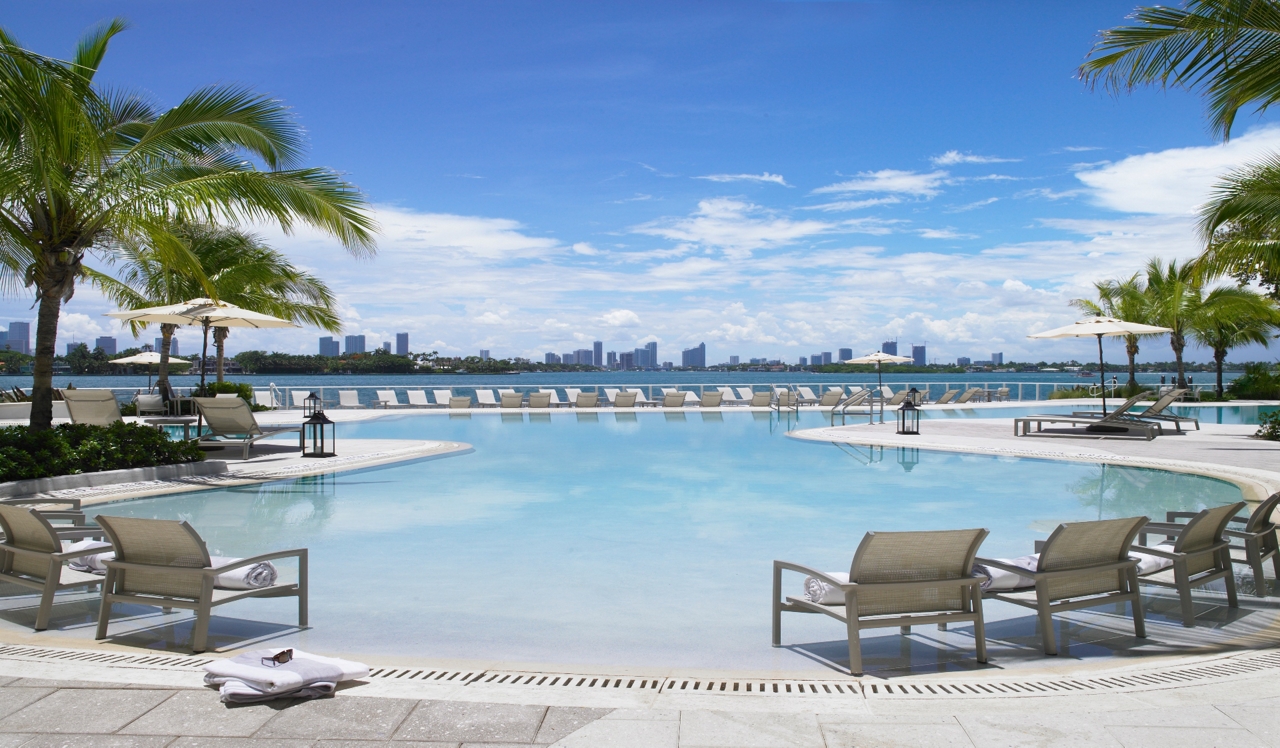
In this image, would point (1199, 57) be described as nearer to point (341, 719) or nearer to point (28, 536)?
point (341, 719)

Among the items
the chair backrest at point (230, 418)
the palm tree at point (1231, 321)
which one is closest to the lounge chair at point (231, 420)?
the chair backrest at point (230, 418)

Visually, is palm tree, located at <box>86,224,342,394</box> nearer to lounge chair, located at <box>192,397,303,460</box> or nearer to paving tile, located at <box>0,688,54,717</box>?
lounge chair, located at <box>192,397,303,460</box>

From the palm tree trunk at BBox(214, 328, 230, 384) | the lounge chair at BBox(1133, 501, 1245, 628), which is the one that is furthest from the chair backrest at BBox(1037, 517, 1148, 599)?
the palm tree trunk at BBox(214, 328, 230, 384)

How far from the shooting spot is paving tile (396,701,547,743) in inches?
109

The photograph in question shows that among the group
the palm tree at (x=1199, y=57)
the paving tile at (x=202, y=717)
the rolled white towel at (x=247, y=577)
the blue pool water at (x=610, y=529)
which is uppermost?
the palm tree at (x=1199, y=57)

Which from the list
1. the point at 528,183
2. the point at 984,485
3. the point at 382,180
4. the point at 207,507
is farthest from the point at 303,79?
the point at 984,485

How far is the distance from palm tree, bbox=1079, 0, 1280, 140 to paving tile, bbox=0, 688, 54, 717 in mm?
7956

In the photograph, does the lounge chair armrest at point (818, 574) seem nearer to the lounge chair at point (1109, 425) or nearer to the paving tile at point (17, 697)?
the paving tile at point (17, 697)

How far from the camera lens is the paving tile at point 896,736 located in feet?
8.92

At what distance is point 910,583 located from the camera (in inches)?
153

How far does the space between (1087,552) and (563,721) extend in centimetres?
288

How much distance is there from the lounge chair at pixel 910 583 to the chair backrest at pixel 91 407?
484 inches

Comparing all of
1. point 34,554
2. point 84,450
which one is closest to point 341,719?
point 34,554

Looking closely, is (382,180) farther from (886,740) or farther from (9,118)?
(886,740)
